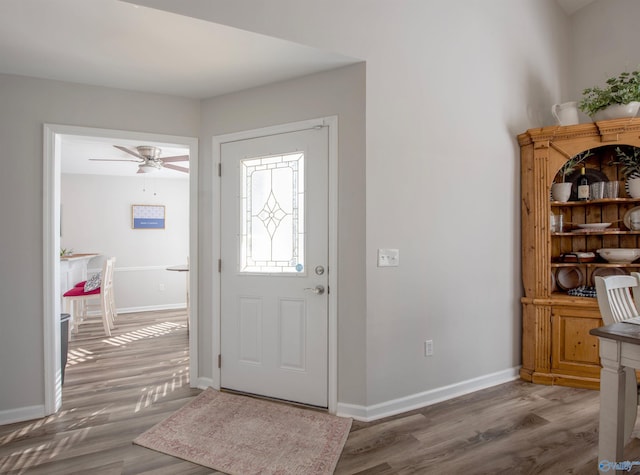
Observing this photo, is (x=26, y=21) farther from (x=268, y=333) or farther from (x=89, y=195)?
(x=89, y=195)

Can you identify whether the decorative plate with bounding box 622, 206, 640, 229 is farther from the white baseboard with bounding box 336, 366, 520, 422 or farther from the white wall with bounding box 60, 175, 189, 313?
the white wall with bounding box 60, 175, 189, 313

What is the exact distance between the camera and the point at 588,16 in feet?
13.2

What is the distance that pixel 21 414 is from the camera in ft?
8.91

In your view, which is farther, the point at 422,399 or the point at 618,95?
the point at 618,95

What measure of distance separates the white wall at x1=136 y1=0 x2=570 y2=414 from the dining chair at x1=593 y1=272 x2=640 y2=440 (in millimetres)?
1076

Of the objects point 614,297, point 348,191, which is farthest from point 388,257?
point 614,297

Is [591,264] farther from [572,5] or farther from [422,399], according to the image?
[572,5]

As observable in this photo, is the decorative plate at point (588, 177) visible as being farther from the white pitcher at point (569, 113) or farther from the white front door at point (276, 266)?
the white front door at point (276, 266)

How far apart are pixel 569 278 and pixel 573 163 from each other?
1102 millimetres

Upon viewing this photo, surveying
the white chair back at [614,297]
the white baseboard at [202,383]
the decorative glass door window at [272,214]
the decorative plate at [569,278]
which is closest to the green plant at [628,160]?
the decorative plate at [569,278]

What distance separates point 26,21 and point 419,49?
2546mm

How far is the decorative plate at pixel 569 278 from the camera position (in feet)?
12.0

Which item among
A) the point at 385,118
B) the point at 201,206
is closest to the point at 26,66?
the point at 201,206

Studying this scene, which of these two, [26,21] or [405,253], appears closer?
[26,21]
